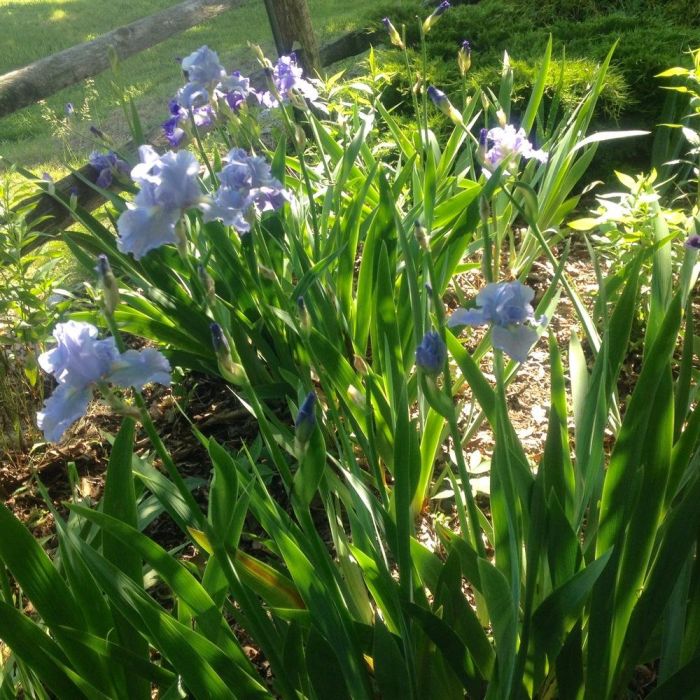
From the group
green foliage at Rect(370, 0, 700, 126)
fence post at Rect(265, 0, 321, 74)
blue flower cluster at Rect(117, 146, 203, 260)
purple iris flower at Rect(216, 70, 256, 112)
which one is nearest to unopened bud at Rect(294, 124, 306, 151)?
purple iris flower at Rect(216, 70, 256, 112)

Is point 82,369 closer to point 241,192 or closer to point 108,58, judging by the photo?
point 241,192

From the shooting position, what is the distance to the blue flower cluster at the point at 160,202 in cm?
85

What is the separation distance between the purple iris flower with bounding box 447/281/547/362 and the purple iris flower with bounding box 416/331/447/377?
0.03m

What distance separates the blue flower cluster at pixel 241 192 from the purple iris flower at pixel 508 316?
0.37m

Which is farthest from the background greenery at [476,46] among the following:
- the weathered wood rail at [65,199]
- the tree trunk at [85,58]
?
the tree trunk at [85,58]

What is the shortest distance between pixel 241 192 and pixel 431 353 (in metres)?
0.48

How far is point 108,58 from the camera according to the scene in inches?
91.9

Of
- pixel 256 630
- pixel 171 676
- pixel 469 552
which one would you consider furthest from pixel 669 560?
pixel 171 676

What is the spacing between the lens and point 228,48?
622cm

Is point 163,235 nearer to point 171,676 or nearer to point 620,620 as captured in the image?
point 171,676

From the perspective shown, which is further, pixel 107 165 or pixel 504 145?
pixel 107 165

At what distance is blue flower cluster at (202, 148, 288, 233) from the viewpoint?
3.35 feet

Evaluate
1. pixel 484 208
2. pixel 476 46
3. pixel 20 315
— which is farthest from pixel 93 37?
pixel 484 208

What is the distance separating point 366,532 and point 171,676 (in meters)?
0.33
